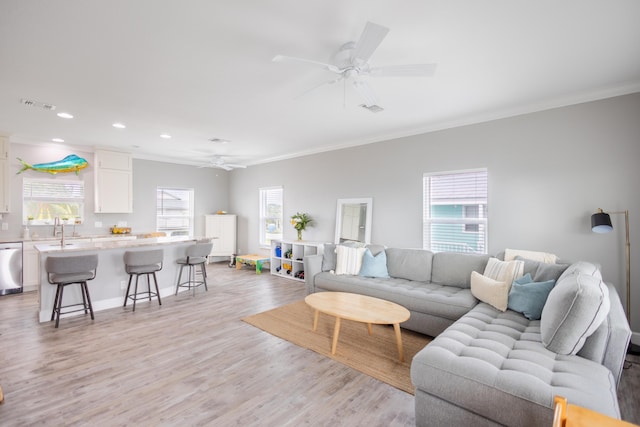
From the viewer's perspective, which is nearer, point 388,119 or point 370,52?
point 370,52

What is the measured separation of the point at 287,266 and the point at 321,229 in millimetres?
1111

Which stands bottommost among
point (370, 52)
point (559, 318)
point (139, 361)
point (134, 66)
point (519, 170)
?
point (139, 361)

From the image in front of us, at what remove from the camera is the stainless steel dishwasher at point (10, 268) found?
4.90m

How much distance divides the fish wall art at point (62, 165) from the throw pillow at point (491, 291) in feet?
23.7

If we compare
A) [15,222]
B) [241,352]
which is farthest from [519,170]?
[15,222]

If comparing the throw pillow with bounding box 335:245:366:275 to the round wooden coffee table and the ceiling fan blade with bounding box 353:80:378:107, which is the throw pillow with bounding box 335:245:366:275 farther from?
the ceiling fan blade with bounding box 353:80:378:107

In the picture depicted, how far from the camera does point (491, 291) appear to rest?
3.00 meters

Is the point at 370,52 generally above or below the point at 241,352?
above

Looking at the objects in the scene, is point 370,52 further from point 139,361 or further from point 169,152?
point 169,152

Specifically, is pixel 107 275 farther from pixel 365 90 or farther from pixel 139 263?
pixel 365 90

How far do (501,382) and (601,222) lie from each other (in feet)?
8.32

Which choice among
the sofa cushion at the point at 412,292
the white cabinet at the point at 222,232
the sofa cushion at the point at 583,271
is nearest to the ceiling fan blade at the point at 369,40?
the sofa cushion at the point at 583,271

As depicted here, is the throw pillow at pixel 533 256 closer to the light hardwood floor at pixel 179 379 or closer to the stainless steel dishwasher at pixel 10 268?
the light hardwood floor at pixel 179 379

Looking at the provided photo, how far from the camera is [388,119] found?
14.1ft
